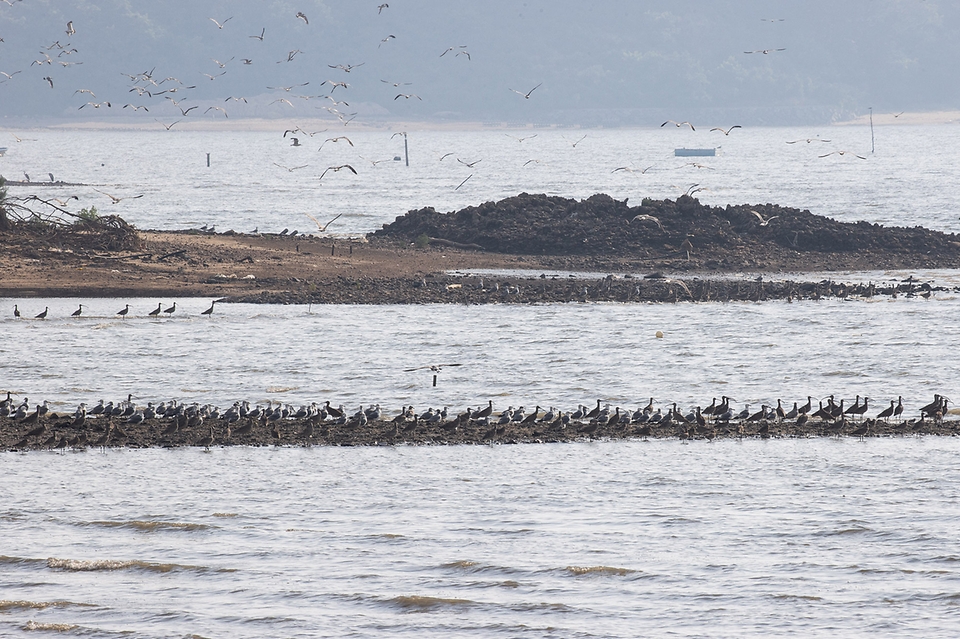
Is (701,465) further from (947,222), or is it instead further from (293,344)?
(947,222)

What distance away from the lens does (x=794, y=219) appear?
46750 mm

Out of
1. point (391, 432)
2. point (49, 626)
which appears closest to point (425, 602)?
point (49, 626)

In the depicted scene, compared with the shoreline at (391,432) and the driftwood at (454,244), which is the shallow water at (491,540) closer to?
the shoreline at (391,432)

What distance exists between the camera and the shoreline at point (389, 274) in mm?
35125

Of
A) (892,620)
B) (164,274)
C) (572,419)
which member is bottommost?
(892,620)

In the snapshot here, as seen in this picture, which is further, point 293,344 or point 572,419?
point 293,344

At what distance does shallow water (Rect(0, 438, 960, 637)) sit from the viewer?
1285 centimetres

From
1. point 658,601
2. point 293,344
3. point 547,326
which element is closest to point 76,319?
point 293,344

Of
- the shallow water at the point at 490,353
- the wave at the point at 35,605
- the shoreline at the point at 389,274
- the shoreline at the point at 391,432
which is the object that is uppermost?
the shoreline at the point at 389,274

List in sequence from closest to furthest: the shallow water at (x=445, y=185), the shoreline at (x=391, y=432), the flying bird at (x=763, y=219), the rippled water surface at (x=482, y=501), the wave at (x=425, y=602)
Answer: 1. the rippled water surface at (x=482, y=501)
2. the wave at (x=425, y=602)
3. the shoreline at (x=391, y=432)
4. the flying bird at (x=763, y=219)
5. the shallow water at (x=445, y=185)

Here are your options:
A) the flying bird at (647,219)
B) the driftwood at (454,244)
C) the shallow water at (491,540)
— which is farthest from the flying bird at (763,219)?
the shallow water at (491,540)

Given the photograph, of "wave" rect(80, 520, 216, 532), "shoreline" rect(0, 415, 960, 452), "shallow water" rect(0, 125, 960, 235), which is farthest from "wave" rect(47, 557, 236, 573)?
"shallow water" rect(0, 125, 960, 235)

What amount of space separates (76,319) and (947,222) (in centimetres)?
4999

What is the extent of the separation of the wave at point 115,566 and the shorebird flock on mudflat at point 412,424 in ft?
13.8
